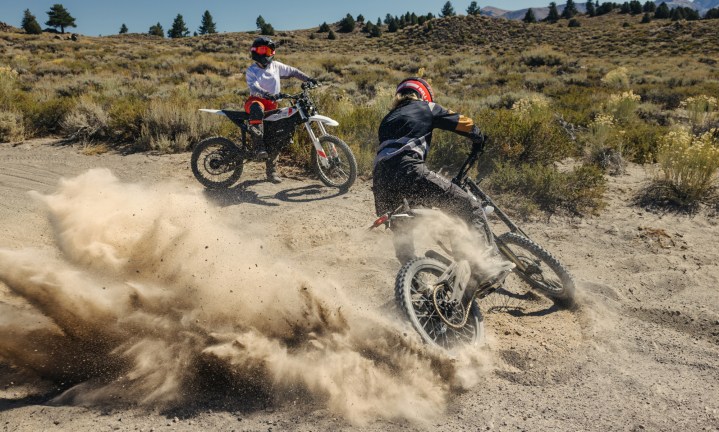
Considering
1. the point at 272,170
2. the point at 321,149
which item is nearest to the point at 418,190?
the point at 321,149

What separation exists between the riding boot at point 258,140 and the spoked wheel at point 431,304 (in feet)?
13.9

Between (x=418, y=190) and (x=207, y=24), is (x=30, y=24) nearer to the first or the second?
(x=207, y=24)

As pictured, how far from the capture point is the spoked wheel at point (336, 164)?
22.4 feet

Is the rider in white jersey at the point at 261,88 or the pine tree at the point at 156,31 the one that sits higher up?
the pine tree at the point at 156,31

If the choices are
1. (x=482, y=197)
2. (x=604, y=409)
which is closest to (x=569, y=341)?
(x=604, y=409)

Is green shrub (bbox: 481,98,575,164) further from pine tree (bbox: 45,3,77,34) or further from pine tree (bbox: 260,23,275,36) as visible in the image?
pine tree (bbox: 45,3,77,34)

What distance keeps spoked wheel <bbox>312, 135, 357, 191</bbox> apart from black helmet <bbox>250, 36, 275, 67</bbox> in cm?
148

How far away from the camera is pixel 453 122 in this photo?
11.8 feet

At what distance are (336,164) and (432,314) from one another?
4.29 meters

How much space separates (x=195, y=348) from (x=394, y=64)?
2861cm

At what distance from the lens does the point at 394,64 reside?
2912 centimetres

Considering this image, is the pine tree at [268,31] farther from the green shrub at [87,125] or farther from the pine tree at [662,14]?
the green shrub at [87,125]

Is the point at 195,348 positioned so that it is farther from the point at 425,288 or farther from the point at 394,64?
the point at 394,64

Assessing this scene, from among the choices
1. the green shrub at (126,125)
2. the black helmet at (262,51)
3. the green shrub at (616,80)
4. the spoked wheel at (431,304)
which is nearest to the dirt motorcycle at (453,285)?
the spoked wheel at (431,304)
